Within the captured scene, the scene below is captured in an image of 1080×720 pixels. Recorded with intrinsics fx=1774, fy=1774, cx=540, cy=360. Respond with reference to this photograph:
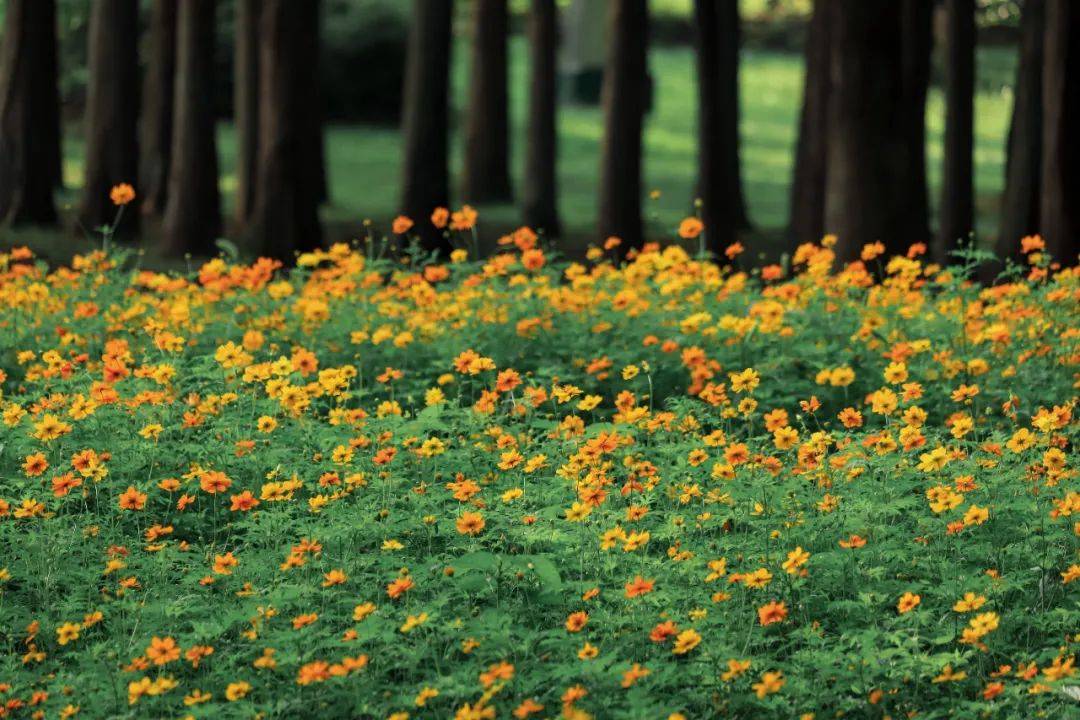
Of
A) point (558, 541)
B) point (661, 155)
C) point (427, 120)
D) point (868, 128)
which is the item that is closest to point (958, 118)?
point (427, 120)

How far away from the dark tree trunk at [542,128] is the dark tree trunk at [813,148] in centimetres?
257

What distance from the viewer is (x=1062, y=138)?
13094 millimetres

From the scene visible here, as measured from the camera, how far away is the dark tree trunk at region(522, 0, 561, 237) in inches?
704

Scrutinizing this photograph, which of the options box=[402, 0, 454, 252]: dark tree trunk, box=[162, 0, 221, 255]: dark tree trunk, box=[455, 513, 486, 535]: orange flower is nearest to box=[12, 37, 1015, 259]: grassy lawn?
box=[162, 0, 221, 255]: dark tree trunk

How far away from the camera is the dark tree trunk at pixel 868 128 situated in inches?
477

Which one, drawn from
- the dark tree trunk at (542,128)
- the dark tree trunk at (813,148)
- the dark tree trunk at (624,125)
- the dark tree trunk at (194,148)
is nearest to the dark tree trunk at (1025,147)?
the dark tree trunk at (813,148)

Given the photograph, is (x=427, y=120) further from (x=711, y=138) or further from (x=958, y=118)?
(x=958, y=118)

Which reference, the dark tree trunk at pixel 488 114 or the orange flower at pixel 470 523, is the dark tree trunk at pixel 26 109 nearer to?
the dark tree trunk at pixel 488 114

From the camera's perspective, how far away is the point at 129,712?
4938mm

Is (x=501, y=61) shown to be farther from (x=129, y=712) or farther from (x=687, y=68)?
(x=687, y=68)

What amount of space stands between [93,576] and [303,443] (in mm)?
1549

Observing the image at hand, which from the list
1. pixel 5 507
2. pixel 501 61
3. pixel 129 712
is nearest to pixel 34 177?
pixel 501 61

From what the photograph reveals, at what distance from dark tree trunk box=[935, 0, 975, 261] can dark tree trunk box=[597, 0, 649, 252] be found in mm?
3054

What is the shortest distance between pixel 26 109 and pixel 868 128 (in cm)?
816
